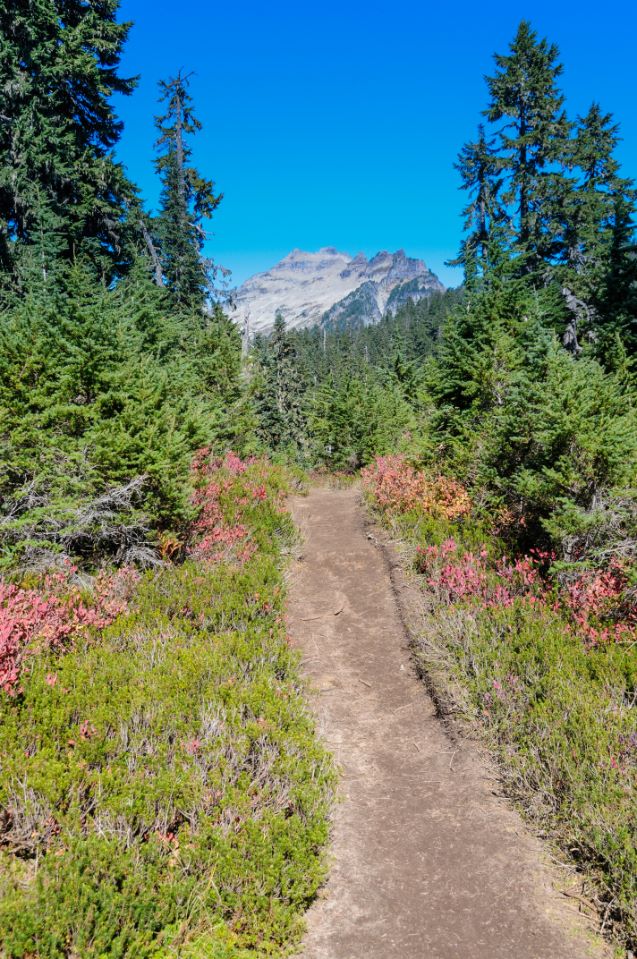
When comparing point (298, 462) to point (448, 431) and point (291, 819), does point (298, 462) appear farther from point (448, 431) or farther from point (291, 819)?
point (291, 819)

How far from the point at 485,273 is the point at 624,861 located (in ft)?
42.7

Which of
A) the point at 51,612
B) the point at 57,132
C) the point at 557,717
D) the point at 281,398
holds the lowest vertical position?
the point at 557,717

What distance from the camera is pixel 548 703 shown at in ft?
16.2

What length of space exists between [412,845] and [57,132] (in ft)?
75.2

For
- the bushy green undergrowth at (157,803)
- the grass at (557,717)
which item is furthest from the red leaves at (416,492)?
the bushy green undergrowth at (157,803)

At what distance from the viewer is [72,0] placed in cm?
1864

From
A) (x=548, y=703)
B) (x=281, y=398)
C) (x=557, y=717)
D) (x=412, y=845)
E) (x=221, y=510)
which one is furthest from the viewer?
(x=281, y=398)

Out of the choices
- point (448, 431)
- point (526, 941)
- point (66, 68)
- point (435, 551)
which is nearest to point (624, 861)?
point (526, 941)

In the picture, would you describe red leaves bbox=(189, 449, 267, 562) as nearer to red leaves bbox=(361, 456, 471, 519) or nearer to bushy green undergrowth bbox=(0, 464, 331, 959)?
bushy green undergrowth bbox=(0, 464, 331, 959)

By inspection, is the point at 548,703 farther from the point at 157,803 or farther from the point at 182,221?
the point at 182,221

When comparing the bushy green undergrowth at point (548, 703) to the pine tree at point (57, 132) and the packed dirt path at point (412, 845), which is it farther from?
the pine tree at point (57, 132)

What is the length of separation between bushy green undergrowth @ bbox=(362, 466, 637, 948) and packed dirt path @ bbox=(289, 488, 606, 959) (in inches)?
12.1

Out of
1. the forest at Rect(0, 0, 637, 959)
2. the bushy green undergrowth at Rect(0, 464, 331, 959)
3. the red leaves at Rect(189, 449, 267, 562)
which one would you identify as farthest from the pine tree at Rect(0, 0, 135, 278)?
the bushy green undergrowth at Rect(0, 464, 331, 959)

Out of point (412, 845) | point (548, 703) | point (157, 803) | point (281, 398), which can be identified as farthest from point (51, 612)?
point (281, 398)
